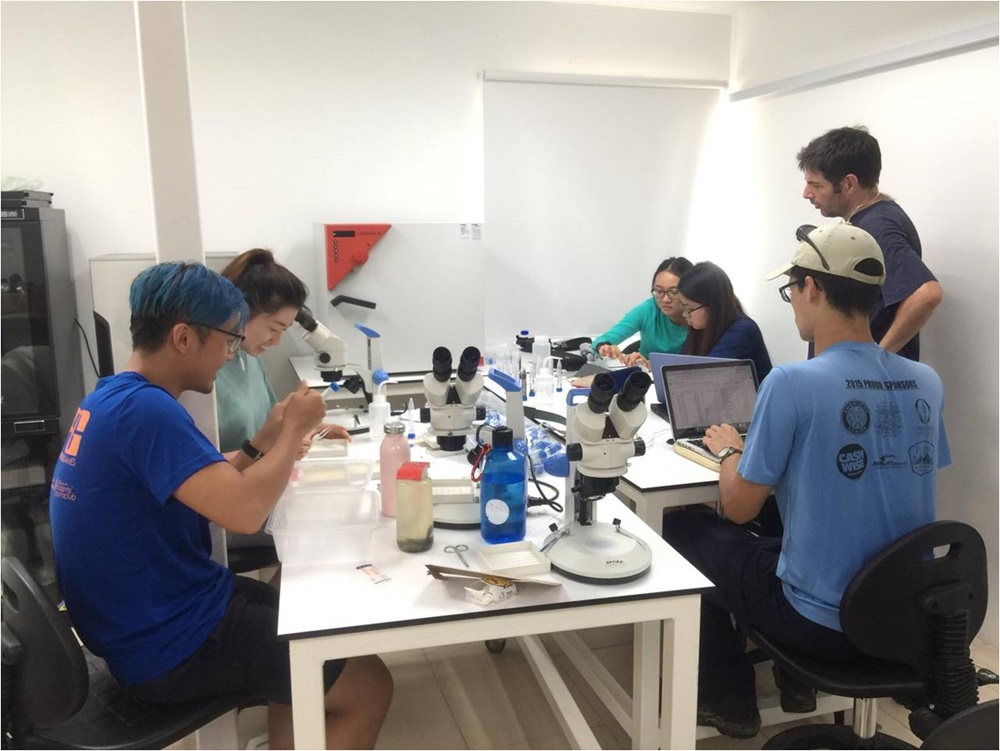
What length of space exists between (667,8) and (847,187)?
205cm

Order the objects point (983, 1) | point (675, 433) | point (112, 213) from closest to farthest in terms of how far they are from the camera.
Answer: point (675, 433) → point (983, 1) → point (112, 213)

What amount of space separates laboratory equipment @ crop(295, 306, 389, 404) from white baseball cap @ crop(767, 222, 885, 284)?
1.51 m

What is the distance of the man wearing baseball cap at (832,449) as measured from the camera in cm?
156

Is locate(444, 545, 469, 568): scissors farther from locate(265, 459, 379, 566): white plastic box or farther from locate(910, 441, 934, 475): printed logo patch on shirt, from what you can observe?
locate(910, 441, 934, 475): printed logo patch on shirt

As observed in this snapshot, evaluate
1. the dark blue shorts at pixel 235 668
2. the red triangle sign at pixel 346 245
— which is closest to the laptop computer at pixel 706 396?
the dark blue shorts at pixel 235 668

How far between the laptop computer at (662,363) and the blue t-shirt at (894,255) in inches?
22.8

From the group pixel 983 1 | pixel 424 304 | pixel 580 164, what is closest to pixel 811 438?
pixel 983 1

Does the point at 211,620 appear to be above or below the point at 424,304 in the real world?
below

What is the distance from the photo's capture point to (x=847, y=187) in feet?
8.43

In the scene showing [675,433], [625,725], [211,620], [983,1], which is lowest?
[625,725]

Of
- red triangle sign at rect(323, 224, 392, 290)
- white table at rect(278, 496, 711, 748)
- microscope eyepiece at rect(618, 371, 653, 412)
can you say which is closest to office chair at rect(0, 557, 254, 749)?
white table at rect(278, 496, 711, 748)

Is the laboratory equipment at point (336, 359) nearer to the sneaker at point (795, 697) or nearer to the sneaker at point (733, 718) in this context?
the sneaker at point (733, 718)

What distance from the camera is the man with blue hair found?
52.2 inches

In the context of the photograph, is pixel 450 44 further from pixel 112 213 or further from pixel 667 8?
pixel 112 213
